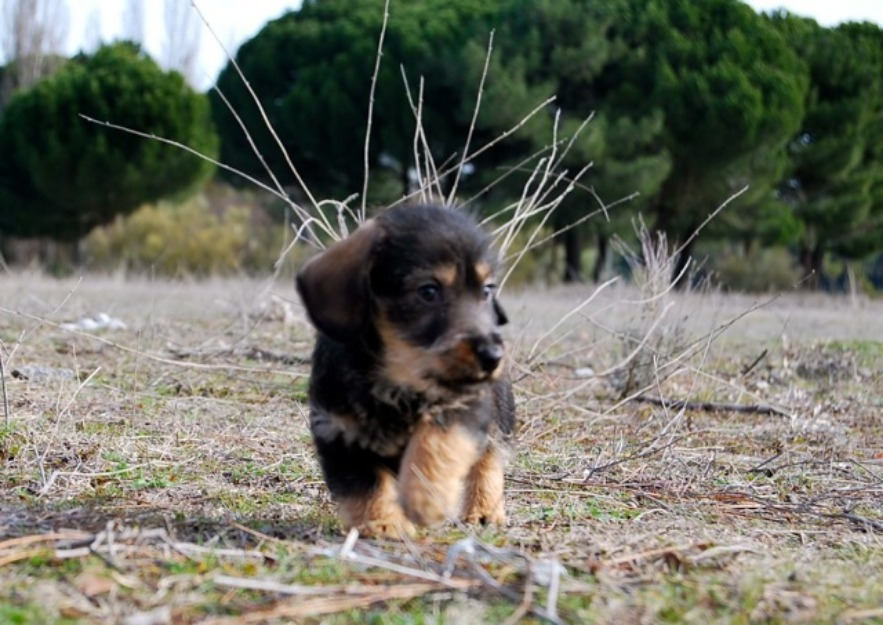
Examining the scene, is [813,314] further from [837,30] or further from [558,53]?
[837,30]

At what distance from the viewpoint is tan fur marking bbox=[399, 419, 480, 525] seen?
3514 millimetres

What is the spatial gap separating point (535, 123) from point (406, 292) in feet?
71.9

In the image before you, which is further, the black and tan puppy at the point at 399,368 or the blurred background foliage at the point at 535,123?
the blurred background foliage at the point at 535,123

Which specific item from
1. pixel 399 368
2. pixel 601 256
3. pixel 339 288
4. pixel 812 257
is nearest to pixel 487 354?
pixel 399 368

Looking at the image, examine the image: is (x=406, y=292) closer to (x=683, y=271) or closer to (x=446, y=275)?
(x=446, y=275)

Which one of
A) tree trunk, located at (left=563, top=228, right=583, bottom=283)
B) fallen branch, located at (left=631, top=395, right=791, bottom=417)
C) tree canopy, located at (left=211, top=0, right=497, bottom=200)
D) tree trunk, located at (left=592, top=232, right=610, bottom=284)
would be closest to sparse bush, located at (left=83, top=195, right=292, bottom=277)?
tree canopy, located at (left=211, top=0, right=497, bottom=200)

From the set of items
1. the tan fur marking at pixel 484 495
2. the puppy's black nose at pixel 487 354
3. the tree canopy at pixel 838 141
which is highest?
the tree canopy at pixel 838 141

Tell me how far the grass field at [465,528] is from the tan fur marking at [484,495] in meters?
0.14

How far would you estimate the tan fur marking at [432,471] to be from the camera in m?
3.51

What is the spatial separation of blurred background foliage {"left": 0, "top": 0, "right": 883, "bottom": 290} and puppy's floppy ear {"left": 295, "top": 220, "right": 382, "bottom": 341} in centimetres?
2158

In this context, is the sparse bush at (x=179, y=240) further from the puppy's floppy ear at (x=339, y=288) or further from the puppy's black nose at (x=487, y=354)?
the puppy's black nose at (x=487, y=354)

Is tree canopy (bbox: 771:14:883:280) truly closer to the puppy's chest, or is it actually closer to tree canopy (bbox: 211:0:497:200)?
tree canopy (bbox: 211:0:497:200)

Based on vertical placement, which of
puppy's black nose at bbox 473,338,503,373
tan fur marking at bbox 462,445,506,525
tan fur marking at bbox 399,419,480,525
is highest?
puppy's black nose at bbox 473,338,503,373

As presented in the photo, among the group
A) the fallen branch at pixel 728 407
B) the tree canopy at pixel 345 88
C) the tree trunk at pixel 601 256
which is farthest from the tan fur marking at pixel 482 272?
the tree trunk at pixel 601 256
